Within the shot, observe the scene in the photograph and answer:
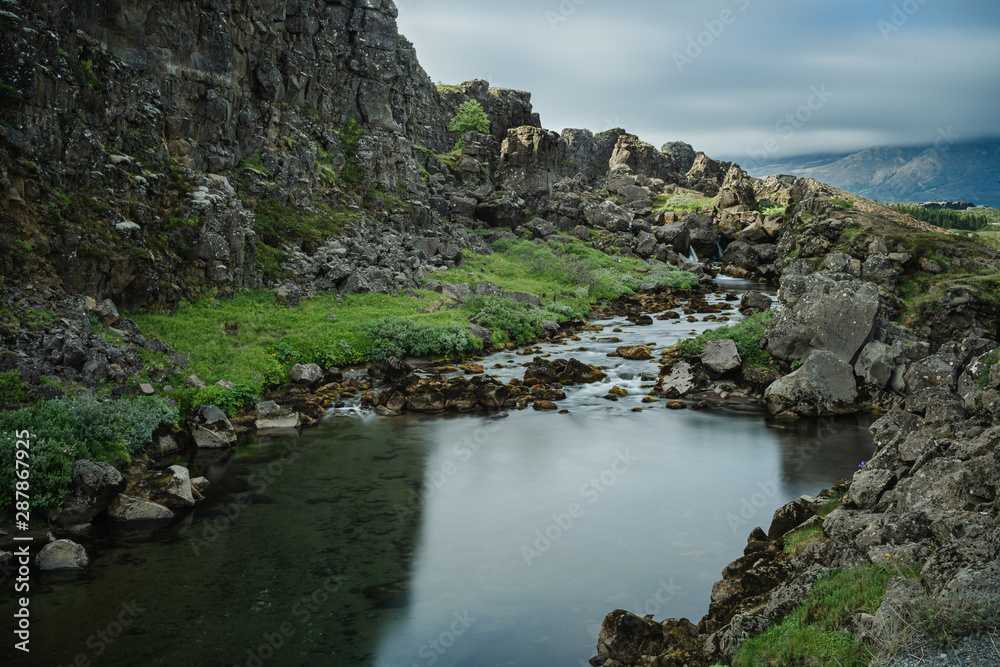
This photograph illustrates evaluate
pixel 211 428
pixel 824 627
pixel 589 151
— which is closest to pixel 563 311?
pixel 211 428

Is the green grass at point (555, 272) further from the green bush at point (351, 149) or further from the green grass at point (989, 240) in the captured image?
the green grass at point (989, 240)

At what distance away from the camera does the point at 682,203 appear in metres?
87.7

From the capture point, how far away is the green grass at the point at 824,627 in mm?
7098

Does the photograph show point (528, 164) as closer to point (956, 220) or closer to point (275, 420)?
point (956, 220)

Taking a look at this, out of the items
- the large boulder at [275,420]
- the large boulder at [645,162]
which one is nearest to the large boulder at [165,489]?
the large boulder at [275,420]

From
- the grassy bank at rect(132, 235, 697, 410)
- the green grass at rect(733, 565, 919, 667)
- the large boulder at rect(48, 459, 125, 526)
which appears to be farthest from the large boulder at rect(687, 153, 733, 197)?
the green grass at rect(733, 565, 919, 667)

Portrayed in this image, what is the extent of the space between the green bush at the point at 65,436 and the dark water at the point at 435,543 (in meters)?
1.69

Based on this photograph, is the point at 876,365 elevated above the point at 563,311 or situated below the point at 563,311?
below

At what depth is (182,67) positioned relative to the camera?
35.8 metres

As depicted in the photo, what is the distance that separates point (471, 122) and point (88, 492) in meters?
77.9

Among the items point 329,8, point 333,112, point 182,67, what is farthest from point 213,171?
point 329,8

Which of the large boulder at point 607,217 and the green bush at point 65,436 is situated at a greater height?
the large boulder at point 607,217

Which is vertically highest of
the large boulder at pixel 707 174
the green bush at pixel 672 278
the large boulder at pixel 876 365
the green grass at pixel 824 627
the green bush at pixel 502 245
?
the large boulder at pixel 707 174

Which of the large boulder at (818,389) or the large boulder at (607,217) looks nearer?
the large boulder at (818,389)
